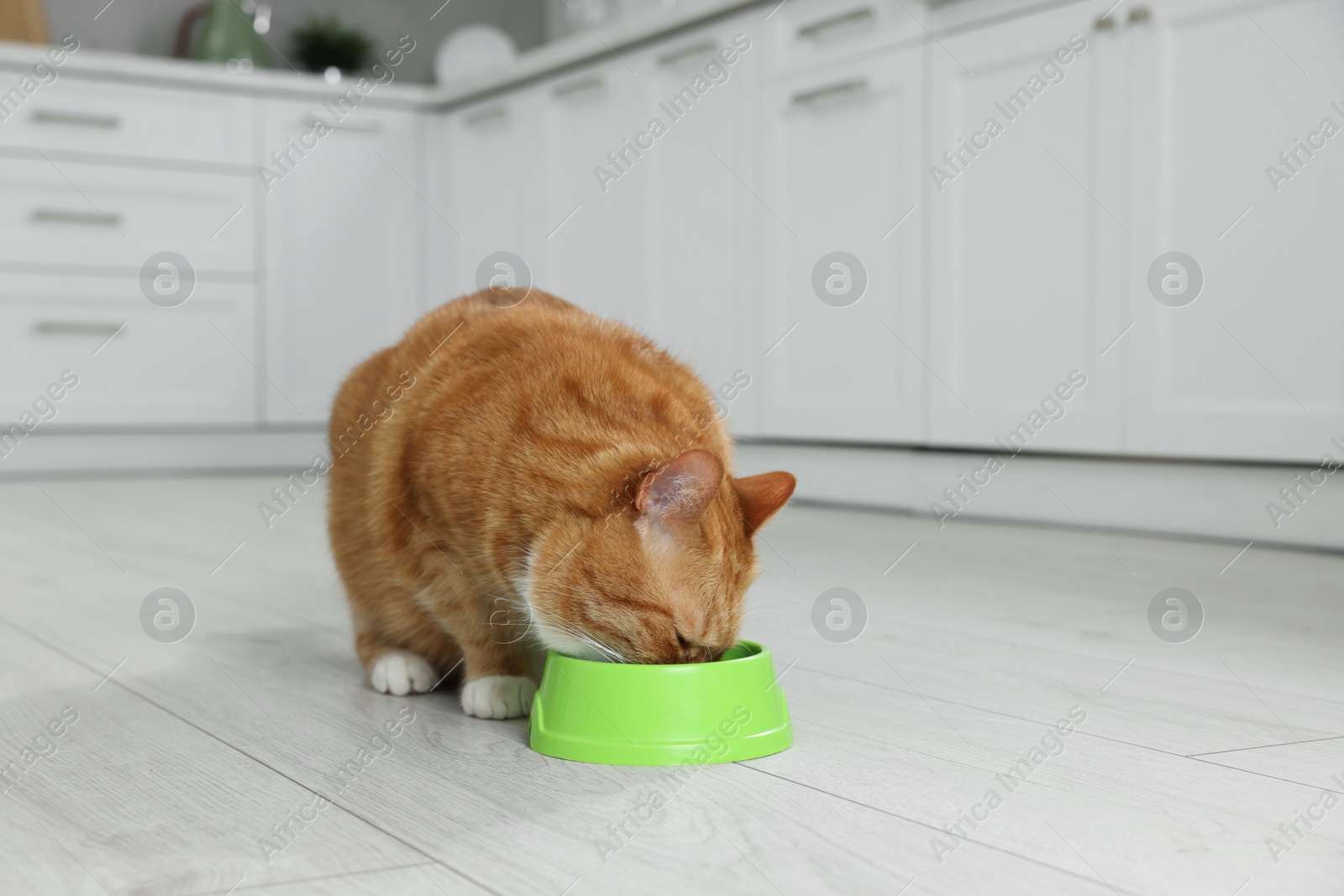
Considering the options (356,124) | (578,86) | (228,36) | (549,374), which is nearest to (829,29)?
(578,86)

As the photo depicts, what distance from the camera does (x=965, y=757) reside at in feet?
3.37

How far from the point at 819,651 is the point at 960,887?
0.70 meters

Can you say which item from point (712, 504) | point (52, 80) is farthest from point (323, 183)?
point (712, 504)

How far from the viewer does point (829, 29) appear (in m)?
2.94

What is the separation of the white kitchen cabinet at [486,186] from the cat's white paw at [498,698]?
2.86 metres

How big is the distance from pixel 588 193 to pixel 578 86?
12.1 inches

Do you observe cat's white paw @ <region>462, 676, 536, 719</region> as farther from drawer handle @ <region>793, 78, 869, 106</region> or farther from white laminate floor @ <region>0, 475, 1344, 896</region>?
drawer handle @ <region>793, 78, 869, 106</region>

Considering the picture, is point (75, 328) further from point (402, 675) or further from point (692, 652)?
point (692, 652)

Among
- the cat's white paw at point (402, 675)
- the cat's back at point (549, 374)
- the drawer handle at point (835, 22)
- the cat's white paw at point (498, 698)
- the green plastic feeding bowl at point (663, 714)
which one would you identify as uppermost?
the drawer handle at point (835, 22)

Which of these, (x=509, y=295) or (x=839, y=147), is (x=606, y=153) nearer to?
(x=839, y=147)

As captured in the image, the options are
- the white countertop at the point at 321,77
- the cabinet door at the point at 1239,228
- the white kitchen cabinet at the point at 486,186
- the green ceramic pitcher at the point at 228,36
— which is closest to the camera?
the cabinet door at the point at 1239,228

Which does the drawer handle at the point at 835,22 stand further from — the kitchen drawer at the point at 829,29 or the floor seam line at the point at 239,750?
the floor seam line at the point at 239,750

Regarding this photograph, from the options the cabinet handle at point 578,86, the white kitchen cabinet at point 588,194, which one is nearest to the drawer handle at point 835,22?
the white kitchen cabinet at point 588,194

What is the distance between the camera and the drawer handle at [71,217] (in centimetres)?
378
